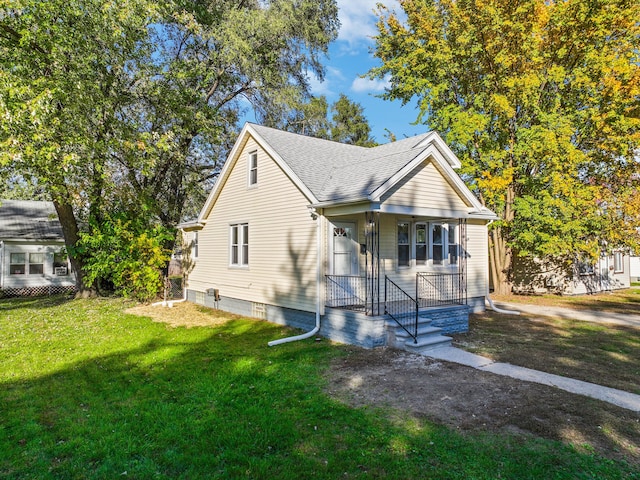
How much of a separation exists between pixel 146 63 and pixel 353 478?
1775 centimetres

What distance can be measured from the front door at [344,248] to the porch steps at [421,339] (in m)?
2.32

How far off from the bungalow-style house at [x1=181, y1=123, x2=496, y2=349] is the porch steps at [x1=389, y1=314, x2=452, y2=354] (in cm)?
3

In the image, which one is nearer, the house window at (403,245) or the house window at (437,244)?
the house window at (403,245)

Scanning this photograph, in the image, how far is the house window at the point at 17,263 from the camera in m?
21.8

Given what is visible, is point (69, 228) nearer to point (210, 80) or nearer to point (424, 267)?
point (210, 80)

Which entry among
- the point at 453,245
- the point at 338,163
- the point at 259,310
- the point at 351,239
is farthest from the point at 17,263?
Answer: the point at 453,245

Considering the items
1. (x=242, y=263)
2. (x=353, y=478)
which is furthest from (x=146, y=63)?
(x=353, y=478)

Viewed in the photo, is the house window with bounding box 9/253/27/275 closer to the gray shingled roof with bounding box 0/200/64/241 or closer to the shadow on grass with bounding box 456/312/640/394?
the gray shingled roof with bounding box 0/200/64/241

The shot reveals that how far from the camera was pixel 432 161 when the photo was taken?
11.6m

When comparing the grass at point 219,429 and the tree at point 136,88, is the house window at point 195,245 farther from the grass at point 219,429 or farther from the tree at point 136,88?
the grass at point 219,429

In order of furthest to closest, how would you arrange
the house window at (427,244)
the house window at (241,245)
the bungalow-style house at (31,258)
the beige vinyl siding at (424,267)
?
1. the bungalow-style house at (31,258)
2. the house window at (241,245)
3. the house window at (427,244)
4. the beige vinyl siding at (424,267)

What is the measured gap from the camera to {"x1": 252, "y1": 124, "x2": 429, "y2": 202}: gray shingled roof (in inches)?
408

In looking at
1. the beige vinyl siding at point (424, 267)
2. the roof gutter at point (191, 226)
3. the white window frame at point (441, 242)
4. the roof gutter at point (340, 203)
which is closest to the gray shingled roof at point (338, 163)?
the roof gutter at point (340, 203)

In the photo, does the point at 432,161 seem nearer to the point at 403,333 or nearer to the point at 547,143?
the point at 403,333
